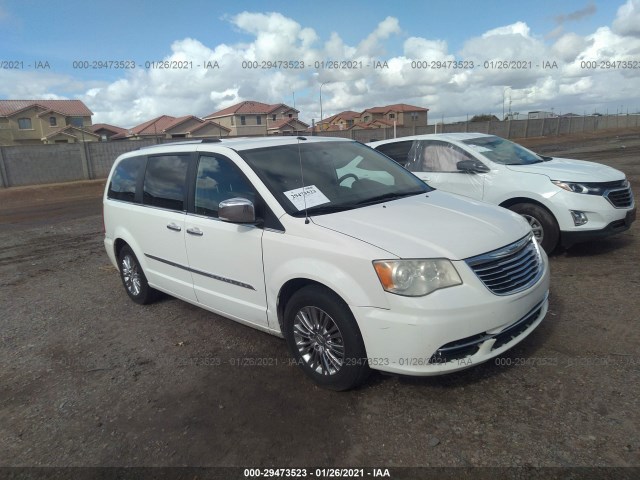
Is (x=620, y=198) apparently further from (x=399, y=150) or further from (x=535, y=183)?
(x=399, y=150)

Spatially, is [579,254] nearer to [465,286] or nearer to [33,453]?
[465,286]

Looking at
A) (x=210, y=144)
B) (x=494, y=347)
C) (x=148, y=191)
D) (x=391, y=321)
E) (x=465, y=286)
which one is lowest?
(x=494, y=347)

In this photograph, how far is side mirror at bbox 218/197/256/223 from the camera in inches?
128

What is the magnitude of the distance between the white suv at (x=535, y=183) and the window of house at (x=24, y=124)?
6473 centimetres

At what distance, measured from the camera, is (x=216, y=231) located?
12.3 ft

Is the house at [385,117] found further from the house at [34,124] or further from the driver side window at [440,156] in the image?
the driver side window at [440,156]

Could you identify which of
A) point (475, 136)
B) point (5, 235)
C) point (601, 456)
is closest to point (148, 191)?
point (601, 456)

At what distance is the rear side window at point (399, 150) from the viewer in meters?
6.99

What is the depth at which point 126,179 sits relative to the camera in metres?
5.18

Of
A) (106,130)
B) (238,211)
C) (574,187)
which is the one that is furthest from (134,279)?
(106,130)

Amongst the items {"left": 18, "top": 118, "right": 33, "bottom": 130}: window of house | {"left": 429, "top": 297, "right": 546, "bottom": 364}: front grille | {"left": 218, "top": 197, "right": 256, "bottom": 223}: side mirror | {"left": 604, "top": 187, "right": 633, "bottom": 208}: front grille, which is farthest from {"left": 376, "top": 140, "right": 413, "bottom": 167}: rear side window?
{"left": 18, "top": 118, "right": 33, "bottom": 130}: window of house

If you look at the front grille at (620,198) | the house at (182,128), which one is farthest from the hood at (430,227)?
the house at (182,128)

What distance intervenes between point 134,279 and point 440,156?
14.9 feet

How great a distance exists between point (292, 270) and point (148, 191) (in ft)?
7.73
